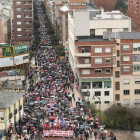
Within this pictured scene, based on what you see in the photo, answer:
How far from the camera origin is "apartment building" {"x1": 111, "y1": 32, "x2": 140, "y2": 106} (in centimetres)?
7981

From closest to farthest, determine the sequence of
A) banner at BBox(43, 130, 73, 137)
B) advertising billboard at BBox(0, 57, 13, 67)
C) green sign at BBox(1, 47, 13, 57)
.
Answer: banner at BBox(43, 130, 73, 137) → advertising billboard at BBox(0, 57, 13, 67) → green sign at BBox(1, 47, 13, 57)

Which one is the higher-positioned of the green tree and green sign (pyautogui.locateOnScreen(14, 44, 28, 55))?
the green tree

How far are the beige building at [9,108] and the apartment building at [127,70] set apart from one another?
82.3ft

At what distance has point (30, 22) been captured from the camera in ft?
465

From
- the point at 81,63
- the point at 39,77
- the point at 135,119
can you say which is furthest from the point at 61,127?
the point at 39,77

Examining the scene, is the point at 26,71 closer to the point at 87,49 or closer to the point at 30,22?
the point at 87,49

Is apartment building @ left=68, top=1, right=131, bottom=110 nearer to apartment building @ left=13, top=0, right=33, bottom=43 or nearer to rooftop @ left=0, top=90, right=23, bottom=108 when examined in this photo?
rooftop @ left=0, top=90, right=23, bottom=108

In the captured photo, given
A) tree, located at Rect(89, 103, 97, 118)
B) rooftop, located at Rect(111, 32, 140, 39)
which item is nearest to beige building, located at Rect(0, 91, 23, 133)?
tree, located at Rect(89, 103, 97, 118)

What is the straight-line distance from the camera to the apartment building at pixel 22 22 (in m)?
140

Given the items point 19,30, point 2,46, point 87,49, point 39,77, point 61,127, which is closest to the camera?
point 61,127

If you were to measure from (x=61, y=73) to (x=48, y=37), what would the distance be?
71873 millimetres

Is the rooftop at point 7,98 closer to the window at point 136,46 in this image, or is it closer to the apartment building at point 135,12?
the window at point 136,46

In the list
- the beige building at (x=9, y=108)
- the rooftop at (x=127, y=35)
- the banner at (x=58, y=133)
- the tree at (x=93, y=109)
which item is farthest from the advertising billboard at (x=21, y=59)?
the banner at (x=58, y=133)

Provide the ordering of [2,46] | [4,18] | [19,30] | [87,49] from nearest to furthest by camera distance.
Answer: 1. [87,49]
2. [2,46]
3. [4,18]
4. [19,30]
